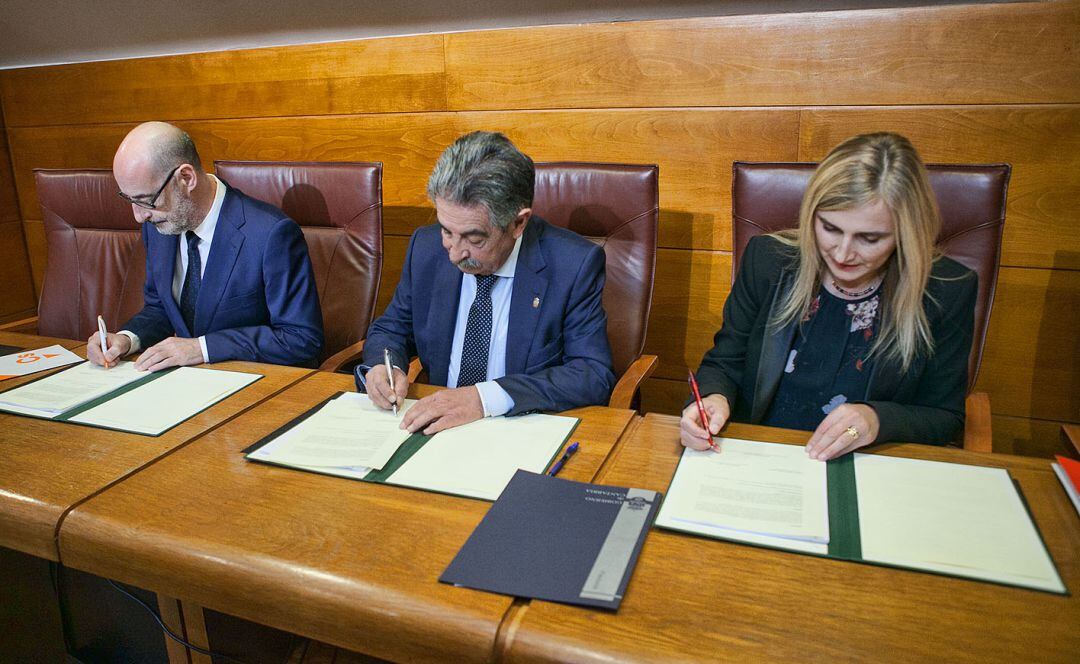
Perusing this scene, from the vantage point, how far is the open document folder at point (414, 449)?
1.16 m

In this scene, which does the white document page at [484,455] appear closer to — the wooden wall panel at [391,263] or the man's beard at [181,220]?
the man's beard at [181,220]

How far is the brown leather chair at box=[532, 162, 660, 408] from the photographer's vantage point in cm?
197

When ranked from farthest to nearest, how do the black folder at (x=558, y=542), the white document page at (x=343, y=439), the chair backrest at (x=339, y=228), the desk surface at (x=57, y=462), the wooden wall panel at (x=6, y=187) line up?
1. the wooden wall panel at (x=6, y=187)
2. the chair backrest at (x=339, y=228)
3. the white document page at (x=343, y=439)
4. the desk surface at (x=57, y=462)
5. the black folder at (x=558, y=542)

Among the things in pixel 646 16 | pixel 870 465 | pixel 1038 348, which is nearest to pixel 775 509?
pixel 870 465

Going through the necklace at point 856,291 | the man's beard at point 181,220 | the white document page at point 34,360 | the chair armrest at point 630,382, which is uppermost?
the man's beard at point 181,220

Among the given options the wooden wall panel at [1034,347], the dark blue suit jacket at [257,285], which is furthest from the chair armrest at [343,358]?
the wooden wall panel at [1034,347]

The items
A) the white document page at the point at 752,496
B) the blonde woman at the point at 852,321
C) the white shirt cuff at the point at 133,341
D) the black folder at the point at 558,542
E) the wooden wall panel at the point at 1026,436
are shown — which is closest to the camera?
the black folder at the point at 558,542

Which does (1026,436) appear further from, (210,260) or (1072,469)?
(210,260)

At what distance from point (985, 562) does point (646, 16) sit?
208cm

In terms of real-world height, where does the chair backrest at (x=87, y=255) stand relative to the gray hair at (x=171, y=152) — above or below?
below

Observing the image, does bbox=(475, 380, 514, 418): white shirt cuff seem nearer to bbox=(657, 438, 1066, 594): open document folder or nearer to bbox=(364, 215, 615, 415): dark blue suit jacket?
bbox=(364, 215, 615, 415): dark blue suit jacket

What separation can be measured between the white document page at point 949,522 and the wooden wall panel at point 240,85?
7.17 ft

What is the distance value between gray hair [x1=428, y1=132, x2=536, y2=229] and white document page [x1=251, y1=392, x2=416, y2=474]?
0.43m

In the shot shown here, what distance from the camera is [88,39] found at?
330cm
